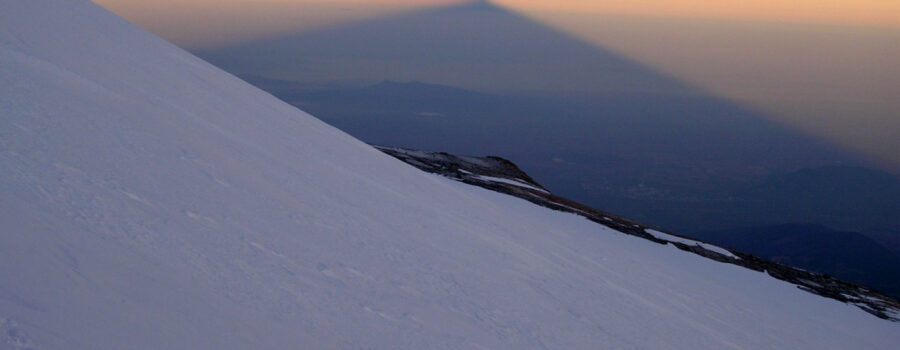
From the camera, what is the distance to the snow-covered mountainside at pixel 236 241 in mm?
4062

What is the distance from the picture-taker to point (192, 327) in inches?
158

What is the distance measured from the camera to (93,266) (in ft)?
13.5

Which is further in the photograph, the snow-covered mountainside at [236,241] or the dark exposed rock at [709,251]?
the dark exposed rock at [709,251]

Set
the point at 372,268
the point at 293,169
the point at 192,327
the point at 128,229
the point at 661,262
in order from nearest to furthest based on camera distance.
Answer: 1. the point at 192,327
2. the point at 128,229
3. the point at 372,268
4. the point at 293,169
5. the point at 661,262

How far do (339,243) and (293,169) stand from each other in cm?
257

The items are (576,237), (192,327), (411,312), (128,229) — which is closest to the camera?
(192,327)

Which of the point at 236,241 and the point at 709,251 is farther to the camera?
the point at 709,251

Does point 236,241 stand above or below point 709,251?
below

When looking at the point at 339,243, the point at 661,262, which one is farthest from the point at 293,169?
the point at 661,262

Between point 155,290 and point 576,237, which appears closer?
point 155,290

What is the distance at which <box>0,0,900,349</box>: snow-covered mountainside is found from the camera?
13.3 feet

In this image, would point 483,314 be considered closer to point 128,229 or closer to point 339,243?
point 339,243

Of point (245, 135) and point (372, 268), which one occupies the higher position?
point (245, 135)

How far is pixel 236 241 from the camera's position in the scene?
18.5ft
